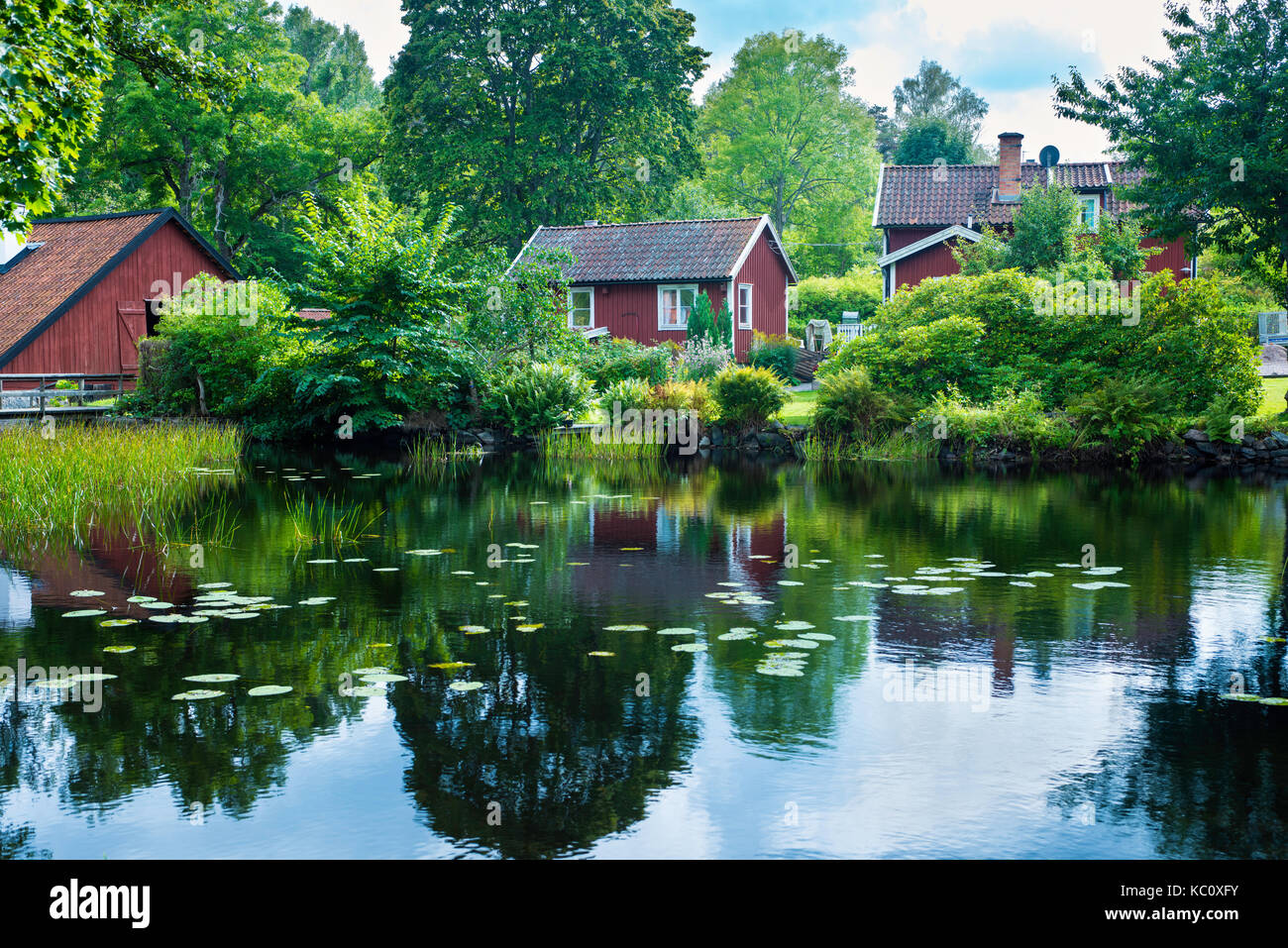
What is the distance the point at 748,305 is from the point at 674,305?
9.01 ft

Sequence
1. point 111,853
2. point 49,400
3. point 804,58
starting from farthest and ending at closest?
point 804,58 < point 49,400 < point 111,853

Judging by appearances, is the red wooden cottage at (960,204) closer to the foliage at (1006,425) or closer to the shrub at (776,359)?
the shrub at (776,359)

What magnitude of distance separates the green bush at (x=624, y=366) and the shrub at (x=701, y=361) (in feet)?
1.50

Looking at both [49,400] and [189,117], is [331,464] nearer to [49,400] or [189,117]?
[49,400]

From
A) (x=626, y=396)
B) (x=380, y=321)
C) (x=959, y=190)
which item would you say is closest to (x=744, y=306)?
(x=959, y=190)

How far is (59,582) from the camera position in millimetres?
10094

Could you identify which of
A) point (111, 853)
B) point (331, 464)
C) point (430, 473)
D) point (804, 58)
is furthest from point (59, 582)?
point (804, 58)

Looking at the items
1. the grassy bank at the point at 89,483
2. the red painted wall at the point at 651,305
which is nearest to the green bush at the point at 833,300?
the red painted wall at the point at 651,305

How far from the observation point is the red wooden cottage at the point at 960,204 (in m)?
41.1

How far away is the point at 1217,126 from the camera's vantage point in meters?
22.5
